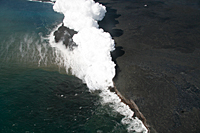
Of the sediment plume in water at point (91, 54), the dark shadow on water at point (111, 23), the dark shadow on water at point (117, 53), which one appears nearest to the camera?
the sediment plume in water at point (91, 54)

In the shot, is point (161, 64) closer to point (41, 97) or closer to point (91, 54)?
point (91, 54)

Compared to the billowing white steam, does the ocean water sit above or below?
below

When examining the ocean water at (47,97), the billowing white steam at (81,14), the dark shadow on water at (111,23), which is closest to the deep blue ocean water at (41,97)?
the ocean water at (47,97)

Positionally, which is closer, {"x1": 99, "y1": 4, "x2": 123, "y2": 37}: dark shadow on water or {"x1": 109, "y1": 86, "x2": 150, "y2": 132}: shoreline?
{"x1": 109, "y1": 86, "x2": 150, "y2": 132}: shoreline

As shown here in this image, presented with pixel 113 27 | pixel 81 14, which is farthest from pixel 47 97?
pixel 113 27

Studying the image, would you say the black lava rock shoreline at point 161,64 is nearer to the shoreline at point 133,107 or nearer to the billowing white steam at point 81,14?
the shoreline at point 133,107

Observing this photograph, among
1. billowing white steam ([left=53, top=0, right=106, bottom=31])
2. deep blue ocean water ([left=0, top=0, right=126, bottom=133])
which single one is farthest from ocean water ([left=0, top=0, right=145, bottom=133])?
billowing white steam ([left=53, top=0, right=106, bottom=31])

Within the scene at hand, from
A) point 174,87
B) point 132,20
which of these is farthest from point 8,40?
point 174,87

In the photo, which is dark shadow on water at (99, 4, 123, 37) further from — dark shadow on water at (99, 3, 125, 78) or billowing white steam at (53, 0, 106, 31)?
billowing white steam at (53, 0, 106, 31)

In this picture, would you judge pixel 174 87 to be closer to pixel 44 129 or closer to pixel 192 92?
pixel 192 92
